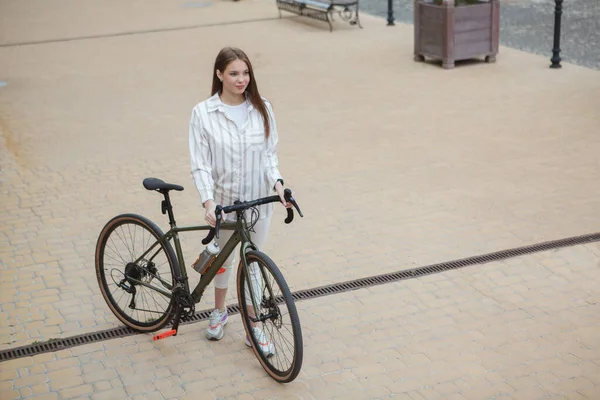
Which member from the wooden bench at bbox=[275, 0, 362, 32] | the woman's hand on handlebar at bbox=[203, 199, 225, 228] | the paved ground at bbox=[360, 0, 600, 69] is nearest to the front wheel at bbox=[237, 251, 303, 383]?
the woman's hand on handlebar at bbox=[203, 199, 225, 228]

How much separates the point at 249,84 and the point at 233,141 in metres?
0.35

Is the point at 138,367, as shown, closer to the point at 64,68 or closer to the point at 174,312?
the point at 174,312

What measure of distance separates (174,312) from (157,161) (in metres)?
4.30

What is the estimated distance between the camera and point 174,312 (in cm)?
557

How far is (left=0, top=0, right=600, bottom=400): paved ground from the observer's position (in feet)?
17.6

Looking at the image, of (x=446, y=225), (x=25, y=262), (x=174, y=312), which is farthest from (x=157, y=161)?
(x=174, y=312)

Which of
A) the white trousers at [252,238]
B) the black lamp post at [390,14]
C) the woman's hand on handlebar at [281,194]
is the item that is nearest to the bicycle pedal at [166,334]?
the white trousers at [252,238]

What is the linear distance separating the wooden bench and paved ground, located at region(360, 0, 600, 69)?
3.49ft

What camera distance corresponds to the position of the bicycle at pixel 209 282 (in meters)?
5.02

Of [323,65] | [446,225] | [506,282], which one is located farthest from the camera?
[323,65]

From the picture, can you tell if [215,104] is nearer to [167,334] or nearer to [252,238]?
[252,238]

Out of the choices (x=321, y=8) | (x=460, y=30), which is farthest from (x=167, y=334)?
(x=321, y=8)

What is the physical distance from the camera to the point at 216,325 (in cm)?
574

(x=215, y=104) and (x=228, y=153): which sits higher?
(x=215, y=104)
